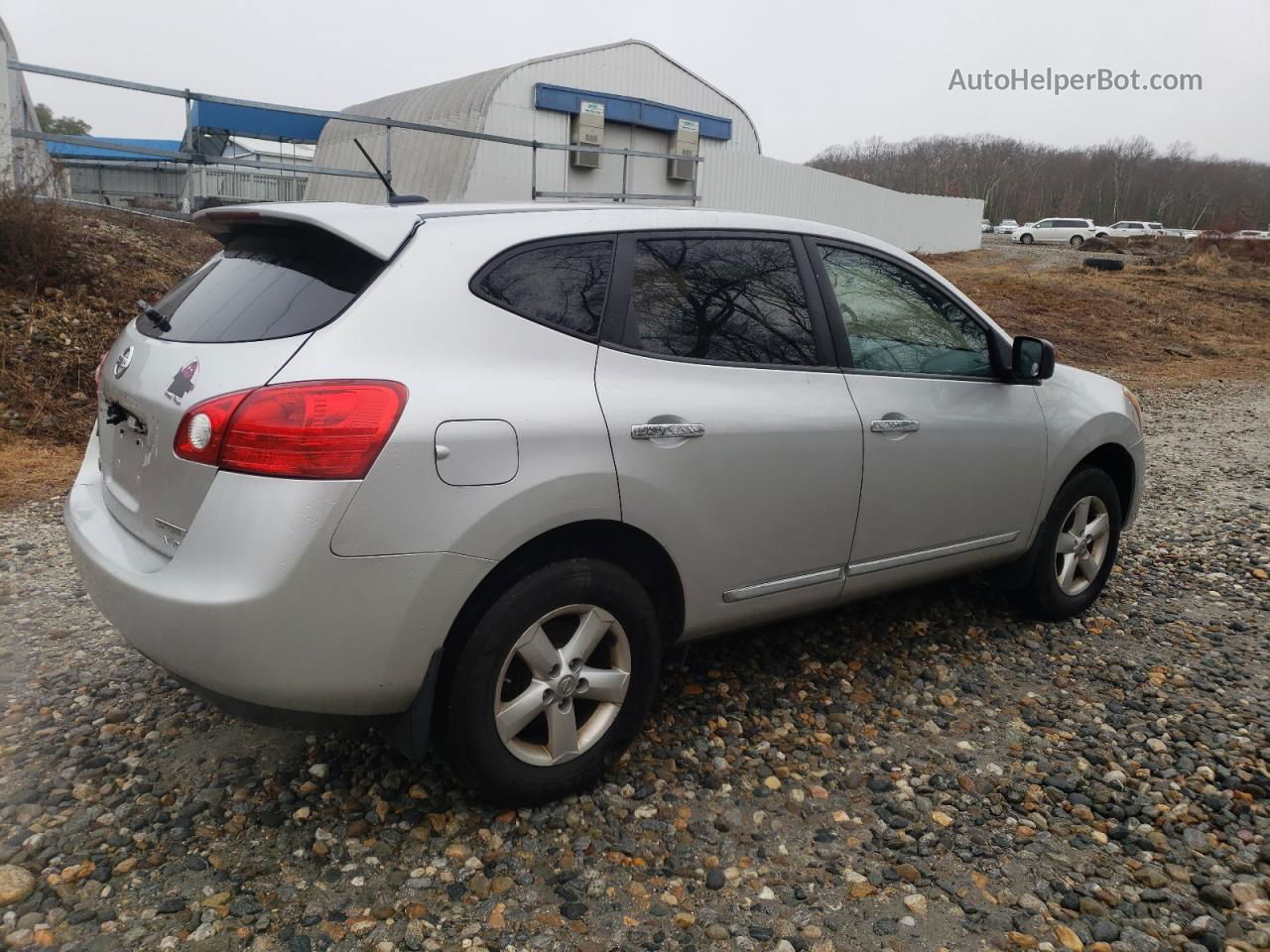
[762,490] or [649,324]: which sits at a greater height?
[649,324]

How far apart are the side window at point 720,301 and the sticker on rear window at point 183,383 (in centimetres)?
121

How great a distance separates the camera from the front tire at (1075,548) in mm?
4379

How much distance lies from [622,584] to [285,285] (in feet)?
4.13

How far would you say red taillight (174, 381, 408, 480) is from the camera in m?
2.37

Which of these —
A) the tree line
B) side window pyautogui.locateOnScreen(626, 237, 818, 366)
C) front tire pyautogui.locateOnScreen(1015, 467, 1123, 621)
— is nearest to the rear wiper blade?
side window pyautogui.locateOnScreen(626, 237, 818, 366)

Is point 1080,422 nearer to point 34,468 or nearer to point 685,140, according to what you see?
point 34,468

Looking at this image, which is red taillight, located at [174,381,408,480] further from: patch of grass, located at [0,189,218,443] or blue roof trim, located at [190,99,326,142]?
blue roof trim, located at [190,99,326,142]

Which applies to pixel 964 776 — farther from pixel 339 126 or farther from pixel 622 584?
pixel 339 126

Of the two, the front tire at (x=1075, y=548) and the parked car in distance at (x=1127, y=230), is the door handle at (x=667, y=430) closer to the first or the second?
the front tire at (x=1075, y=548)

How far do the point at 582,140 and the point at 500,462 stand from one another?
22027 millimetres

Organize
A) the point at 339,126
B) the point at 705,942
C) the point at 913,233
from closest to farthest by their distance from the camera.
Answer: the point at 705,942 < the point at 339,126 < the point at 913,233

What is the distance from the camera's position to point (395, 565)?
2438mm

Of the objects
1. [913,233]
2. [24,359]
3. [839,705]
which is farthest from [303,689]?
[913,233]

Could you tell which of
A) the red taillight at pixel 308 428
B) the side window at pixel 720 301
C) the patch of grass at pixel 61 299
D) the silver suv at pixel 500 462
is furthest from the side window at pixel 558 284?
the patch of grass at pixel 61 299
